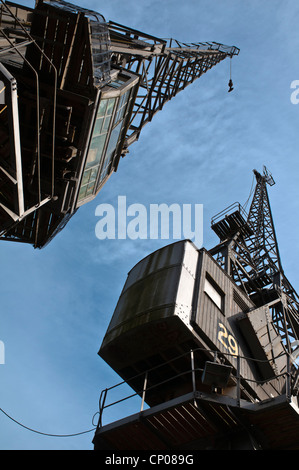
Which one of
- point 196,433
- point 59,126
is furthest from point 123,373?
point 59,126

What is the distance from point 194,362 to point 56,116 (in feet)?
28.6

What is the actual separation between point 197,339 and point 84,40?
938 cm

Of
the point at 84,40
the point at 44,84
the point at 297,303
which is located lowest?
the point at 297,303

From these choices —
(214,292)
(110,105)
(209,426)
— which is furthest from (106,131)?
(209,426)

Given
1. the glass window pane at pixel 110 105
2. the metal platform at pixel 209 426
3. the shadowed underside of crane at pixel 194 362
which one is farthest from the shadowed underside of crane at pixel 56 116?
the metal platform at pixel 209 426

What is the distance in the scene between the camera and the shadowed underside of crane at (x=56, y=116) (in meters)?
12.7

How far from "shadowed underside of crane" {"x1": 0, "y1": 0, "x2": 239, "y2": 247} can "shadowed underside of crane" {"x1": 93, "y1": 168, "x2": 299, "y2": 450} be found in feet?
13.7

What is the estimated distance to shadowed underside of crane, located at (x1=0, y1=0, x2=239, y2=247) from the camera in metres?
12.7

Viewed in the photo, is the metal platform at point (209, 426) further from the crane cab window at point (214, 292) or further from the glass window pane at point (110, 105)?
the glass window pane at point (110, 105)

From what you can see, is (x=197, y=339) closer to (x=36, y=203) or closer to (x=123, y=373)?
(x=123, y=373)

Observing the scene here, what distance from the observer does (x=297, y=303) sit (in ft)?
90.3

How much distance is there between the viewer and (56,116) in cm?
1401

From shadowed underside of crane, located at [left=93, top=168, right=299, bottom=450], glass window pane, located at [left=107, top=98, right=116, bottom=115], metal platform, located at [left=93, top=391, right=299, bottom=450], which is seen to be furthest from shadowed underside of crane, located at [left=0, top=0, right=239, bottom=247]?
metal platform, located at [left=93, top=391, right=299, bottom=450]

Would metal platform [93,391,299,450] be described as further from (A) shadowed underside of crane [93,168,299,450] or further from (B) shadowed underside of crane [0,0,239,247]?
(B) shadowed underside of crane [0,0,239,247]
